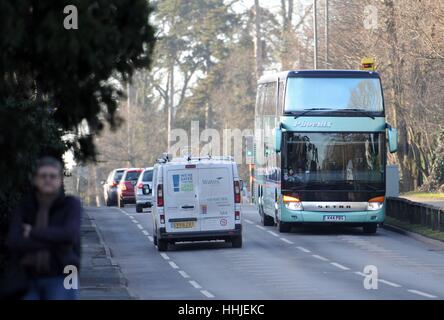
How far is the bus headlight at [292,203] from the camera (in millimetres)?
34656

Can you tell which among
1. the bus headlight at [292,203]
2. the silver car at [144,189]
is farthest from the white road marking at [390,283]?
the silver car at [144,189]

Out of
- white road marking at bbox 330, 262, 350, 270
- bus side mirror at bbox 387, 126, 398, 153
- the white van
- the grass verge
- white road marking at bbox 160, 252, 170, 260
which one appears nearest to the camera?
white road marking at bbox 330, 262, 350, 270

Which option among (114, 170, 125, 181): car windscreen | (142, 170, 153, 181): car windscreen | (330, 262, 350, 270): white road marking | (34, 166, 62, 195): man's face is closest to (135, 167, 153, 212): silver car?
(142, 170, 153, 181): car windscreen

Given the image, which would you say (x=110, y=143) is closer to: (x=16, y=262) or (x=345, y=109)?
(x=345, y=109)

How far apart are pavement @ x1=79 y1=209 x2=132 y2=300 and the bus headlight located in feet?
16.4

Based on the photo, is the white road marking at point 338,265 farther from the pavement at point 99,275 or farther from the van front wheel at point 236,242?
the van front wheel at point 236,242

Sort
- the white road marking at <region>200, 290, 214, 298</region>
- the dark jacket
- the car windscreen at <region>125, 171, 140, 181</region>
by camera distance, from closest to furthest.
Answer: the dark jacket
the white road marking at <region>200, 290, 214, 298</region>
the car windscreen at <region>125, 171, 140, 181</region>

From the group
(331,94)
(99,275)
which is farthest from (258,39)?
(99,275)

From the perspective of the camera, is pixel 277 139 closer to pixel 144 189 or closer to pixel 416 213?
pixel 416 213

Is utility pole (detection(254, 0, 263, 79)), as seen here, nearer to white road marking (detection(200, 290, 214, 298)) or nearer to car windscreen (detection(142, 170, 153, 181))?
car windscreen (detection(142, 170, 153, 181))

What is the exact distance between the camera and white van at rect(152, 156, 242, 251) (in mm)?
29922

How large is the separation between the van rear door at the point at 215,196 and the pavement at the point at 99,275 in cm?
242

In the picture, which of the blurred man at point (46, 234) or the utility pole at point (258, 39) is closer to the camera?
the blurred man at point (46, 234)
